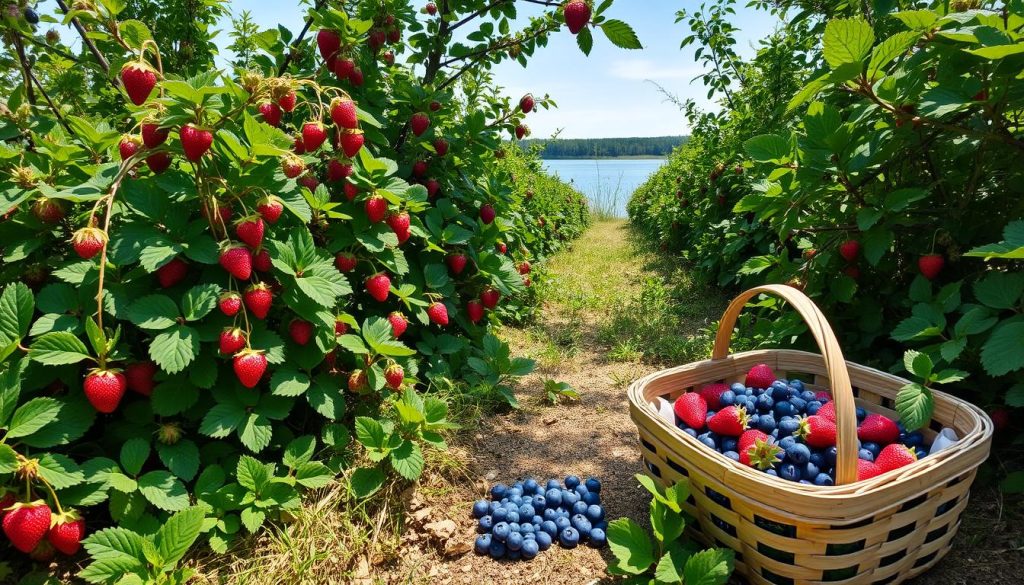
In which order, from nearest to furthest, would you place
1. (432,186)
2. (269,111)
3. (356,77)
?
(269,111) < (356,77) < (432,186)

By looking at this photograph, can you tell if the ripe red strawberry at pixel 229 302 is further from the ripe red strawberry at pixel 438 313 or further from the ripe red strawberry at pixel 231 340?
the ripe red strawberry at pixel 438 313

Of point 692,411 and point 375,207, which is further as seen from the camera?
point 375,207

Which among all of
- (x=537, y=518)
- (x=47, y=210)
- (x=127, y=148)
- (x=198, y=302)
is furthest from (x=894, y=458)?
(x=47, y=210)

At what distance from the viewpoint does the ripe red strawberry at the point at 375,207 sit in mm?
1767

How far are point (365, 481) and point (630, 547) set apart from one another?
33.8 inches

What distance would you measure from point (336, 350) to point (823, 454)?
5.08 ft

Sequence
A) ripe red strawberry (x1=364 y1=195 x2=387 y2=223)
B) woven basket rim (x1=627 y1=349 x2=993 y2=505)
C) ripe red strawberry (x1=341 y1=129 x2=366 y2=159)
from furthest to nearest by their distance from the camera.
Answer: ripe red strawberry (x1=364 y1=195 x2=387 y2=223) → ripe red strawberry (x1=341 y1=129 x2=366 y2=159) → woven basket rim (x1=627 y1=349 x2=993 y2=505)

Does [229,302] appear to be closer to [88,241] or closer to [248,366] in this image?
[248,366]

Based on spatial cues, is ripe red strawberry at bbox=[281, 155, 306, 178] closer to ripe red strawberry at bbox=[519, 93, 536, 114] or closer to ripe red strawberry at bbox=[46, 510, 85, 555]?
ripe red strawberry at bbox=[46, 510, 85, 555]

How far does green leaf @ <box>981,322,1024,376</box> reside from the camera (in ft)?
A: 4.13

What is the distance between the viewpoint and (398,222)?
1881 millimetres

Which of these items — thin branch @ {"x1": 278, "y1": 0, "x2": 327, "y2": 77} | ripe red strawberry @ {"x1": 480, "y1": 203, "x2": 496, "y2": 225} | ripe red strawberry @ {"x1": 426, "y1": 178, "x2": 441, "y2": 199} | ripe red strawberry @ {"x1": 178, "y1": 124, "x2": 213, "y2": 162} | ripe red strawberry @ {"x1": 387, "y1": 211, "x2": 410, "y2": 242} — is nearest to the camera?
ripe red strawberry @ {"x1": 178, "y1": 124, "x2": 213, "y2": 162}

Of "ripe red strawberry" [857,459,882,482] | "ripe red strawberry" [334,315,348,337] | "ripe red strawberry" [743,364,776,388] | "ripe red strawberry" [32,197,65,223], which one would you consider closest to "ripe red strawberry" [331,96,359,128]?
"ripe red strawberry" [334,315,348,337]

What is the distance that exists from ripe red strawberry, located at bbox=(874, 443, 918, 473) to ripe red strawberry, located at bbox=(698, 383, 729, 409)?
0.48 meters
